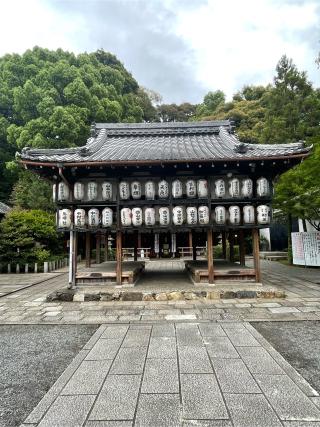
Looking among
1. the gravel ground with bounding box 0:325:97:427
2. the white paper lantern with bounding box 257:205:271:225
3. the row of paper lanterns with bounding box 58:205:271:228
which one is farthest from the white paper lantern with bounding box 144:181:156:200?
the gravel ground with bounding box 0:325:97:427

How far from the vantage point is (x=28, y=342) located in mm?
5961

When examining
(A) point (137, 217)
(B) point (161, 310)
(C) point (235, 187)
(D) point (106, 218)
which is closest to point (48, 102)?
(D) point (106, 218)

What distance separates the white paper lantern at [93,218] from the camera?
9883 millimetres

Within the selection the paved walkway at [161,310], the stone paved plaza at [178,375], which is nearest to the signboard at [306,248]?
the paved walkway at [161,310]

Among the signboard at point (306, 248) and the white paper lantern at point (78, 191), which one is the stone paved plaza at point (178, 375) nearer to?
the white paper lantern at point (78, 191)

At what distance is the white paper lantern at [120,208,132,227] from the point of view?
9844 millimetres

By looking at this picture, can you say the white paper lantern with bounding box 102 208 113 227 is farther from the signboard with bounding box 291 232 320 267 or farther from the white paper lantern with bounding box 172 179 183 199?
the signboard with bounding box 291 232 320 267

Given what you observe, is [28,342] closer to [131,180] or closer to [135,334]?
[135,334]

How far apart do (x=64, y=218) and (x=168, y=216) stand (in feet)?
11.7

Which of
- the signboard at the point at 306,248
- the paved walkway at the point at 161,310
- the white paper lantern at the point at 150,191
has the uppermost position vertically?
the white paper lantern at the point at 150,191

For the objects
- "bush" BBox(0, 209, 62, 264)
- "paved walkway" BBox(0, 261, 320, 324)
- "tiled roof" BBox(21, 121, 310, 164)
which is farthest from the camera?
"bush" BBox(0, 209, 62, 264)

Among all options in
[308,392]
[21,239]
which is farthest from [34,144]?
[308,392]

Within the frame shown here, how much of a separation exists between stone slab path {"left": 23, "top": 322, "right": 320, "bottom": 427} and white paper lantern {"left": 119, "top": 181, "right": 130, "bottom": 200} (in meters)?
5.19

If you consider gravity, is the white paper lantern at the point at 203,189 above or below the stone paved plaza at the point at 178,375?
above
